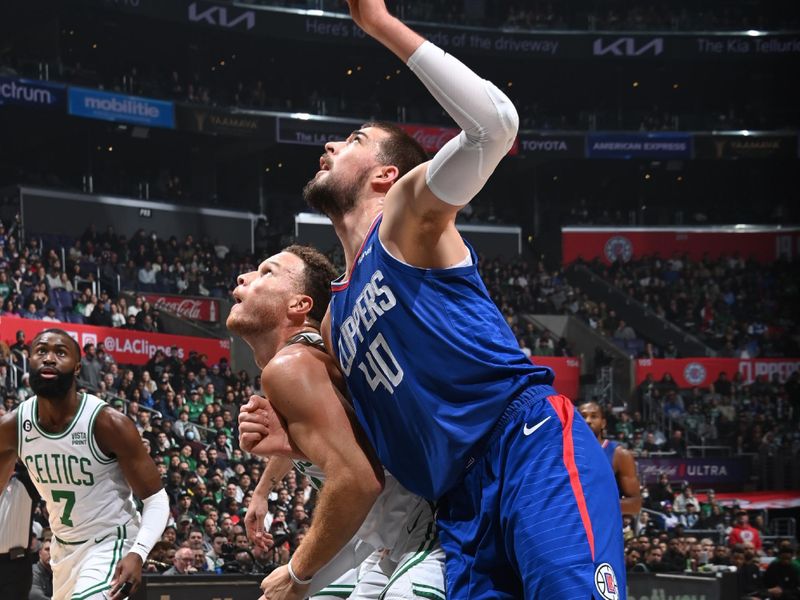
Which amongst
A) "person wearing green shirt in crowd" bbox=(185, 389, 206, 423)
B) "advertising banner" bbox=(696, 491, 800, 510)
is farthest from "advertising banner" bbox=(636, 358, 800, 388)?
"person wearing green shirt in crowd" bbox=(185, 389, 206, 423)

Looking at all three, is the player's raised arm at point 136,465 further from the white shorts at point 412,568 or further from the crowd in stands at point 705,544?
the crowd in stands at point 705,544

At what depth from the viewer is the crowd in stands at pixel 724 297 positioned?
3086 centimetres

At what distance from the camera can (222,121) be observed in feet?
102

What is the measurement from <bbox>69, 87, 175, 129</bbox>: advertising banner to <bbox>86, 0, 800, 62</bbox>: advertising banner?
4181 millimetres

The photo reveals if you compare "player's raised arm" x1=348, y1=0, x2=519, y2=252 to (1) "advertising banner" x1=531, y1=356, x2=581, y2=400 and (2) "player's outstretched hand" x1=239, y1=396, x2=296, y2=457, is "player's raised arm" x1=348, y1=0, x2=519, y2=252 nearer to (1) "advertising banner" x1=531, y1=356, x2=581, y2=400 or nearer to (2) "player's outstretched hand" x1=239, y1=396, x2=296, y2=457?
(2) "player's outstretched hand" x1=239, y1=396, x2=296, y2=457

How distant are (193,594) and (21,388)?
25.4ft

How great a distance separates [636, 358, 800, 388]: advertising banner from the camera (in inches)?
1137

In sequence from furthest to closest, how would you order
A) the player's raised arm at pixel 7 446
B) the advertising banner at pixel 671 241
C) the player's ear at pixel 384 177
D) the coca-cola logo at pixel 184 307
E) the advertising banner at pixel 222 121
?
1. the advertising banner at pixel 671 241
2. the advertising banner at pixel 222 121
3. the coca-cola logo at pixel 184 307
4. the player's raised arm at pixel 7 446
5. the player's ear at pixel 384 177

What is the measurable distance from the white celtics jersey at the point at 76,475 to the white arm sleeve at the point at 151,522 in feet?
0.66

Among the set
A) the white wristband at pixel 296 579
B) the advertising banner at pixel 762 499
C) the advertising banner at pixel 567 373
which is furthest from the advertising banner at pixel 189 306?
the white wristband at pixel 296 579

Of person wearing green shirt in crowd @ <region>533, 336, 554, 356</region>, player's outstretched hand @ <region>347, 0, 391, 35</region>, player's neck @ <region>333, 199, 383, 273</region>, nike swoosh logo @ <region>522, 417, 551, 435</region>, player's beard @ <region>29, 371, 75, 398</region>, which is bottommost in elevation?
person wearing green shirt in crowd @ <region>533, 336, 554, 356</region>

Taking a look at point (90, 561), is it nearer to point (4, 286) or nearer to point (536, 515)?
point (536, 515)

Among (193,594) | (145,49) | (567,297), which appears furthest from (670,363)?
(193,594)

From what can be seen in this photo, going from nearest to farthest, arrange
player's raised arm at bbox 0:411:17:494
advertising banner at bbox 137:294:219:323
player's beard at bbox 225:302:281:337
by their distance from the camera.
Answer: player's beard at bbox 225:302:281:337, player's raised arm at bbox 0:411:17:494, advertising banner at bbox 137:294:219:323
